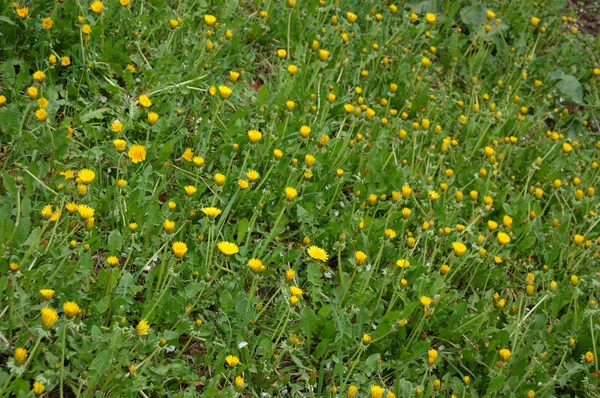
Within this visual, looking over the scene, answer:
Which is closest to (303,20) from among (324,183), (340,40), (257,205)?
(340,40)

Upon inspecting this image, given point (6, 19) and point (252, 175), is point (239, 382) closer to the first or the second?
point (252, 175)

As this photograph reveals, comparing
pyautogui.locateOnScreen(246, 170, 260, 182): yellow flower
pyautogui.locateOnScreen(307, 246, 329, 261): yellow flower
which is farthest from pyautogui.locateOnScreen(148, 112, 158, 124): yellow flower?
pyautogui.locateOnScreen(307, 246, 329, 261): yellow flower

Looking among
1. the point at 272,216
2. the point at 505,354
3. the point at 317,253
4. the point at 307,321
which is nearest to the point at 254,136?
the point at 272,216

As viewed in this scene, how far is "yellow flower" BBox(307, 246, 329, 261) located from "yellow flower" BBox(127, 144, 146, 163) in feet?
2.80

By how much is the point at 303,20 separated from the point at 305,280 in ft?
6.50

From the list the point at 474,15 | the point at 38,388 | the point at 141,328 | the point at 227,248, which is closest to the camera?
the point at 38,388

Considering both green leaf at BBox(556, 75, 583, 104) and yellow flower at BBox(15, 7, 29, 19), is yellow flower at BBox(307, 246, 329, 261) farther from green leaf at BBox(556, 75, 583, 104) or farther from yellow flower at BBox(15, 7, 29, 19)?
green leaf at BBox(556, 75, 583, 104)

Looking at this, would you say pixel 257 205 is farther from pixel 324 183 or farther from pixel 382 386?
pixel 382 386

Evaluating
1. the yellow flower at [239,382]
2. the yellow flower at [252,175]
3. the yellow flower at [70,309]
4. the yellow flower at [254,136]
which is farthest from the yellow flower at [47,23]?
the yellow flower at [239,382]

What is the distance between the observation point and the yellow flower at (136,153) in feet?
9.67

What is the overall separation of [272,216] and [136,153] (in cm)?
69

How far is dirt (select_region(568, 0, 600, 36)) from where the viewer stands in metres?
5.82

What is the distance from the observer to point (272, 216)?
3148mm

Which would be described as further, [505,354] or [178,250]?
[505,354]
